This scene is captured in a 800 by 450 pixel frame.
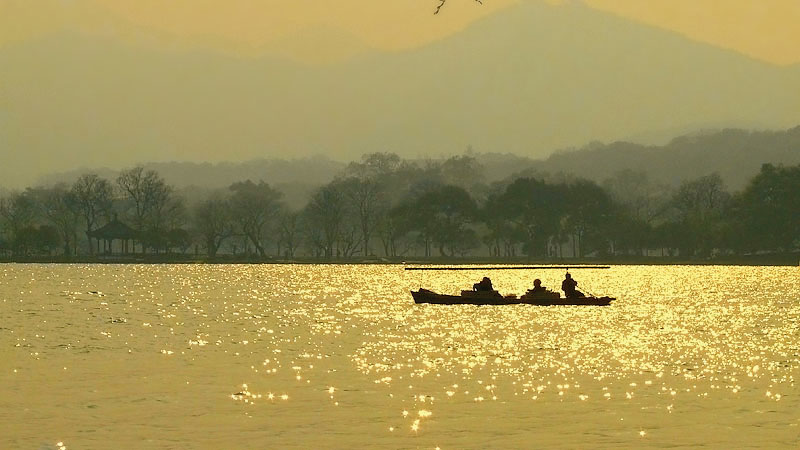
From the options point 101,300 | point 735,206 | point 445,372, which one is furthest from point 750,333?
point 735,206

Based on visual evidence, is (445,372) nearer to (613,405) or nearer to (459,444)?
(613,405)

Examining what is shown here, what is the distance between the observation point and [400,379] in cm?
4138

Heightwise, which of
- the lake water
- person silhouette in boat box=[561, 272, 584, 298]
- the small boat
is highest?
person silhouette in boat box=[561, 272, 584, 298]

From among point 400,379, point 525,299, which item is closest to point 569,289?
point 525,299

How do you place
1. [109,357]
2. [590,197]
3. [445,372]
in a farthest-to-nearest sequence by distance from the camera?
[590,197] < [109,357] < [445,372]

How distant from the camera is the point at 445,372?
4344cm

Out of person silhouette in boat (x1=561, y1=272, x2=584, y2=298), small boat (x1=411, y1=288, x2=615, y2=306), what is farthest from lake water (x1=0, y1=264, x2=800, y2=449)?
person silhouette in boat (x1=561, y1=272, x2=584, y2=298)

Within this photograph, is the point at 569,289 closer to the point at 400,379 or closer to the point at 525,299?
the point at 525,299

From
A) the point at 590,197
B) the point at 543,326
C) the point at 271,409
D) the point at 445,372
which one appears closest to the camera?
the point at 271,409

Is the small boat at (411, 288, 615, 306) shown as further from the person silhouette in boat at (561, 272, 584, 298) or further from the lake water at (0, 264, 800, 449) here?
the lake water at (0, 264, 800, 449)

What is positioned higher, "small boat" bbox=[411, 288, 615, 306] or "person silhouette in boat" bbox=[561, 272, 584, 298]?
"person silhouette in boat" bbox=[561, 272, 584, 298]

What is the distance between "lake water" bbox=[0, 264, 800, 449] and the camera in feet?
100

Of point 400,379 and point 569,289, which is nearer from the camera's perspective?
point 400,379

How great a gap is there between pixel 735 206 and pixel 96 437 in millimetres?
158449
